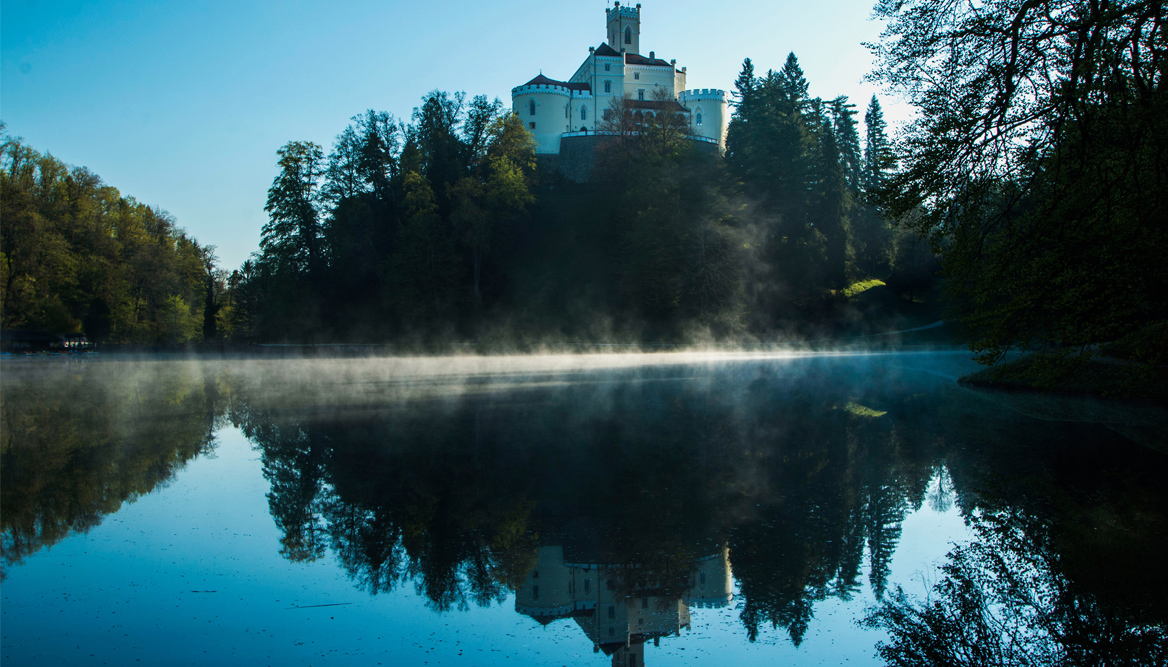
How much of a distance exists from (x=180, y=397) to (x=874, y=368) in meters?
27.2

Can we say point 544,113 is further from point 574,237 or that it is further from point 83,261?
point 83,261

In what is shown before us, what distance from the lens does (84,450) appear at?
36.0 ft

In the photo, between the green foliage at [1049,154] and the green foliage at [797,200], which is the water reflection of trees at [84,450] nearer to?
the green foliage at [1049,154]

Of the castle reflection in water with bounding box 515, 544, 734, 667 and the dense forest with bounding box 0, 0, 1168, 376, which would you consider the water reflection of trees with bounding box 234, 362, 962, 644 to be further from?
the dense forest with bounding box 0, 0, 1168, 376

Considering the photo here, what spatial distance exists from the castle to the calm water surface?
207 feet

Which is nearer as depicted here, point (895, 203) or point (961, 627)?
point (961, 627)

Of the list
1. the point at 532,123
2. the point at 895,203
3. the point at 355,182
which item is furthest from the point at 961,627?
the point at 532,123

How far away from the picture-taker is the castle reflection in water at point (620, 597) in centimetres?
462

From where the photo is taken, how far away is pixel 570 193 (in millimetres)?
67375

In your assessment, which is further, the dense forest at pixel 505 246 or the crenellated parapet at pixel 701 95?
the crenellated parapet at pixel 701 95

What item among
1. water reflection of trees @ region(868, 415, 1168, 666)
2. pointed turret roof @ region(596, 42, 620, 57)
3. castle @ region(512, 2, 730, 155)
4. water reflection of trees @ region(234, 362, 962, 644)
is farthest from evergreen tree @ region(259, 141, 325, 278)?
water reflection of trees @ region(868, 415, 1168, 666)

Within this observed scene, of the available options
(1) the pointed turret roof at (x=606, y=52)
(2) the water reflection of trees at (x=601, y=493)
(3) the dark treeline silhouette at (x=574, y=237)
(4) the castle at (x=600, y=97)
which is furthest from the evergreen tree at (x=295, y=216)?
(2) the water reflection of trees at (x=601, y=493)

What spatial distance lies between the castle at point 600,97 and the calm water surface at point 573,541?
63.1 m

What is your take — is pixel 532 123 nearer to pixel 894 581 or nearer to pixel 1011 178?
pixel 1011 178
